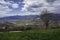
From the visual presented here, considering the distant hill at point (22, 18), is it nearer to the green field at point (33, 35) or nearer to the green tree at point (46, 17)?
the green tree at point (46, 17)

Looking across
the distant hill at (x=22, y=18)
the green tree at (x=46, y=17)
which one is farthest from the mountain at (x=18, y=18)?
the green tree at (x=46, y=17)

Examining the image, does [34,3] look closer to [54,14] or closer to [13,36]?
[54,14]

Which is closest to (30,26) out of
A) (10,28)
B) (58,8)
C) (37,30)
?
(37,30)

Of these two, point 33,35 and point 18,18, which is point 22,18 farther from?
point 33,35

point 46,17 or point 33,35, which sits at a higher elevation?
point 46,17

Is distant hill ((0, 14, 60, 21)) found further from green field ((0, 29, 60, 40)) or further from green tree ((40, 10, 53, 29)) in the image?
green field ((0, 29, 60, 40))

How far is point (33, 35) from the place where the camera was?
2.96m

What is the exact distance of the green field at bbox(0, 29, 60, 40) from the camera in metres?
2.94

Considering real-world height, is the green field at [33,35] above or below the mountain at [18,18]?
below

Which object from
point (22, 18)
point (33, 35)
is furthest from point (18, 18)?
point (33, 35)

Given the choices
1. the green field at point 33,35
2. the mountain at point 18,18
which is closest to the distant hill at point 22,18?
the mountain at point 18,18

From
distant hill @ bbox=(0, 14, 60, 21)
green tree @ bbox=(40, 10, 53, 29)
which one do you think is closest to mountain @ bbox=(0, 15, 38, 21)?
distant hill @ bbox=(0, 14, 60, 21)

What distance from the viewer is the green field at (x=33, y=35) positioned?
9.64ft

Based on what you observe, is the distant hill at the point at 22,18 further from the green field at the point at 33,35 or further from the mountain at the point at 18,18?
the green field at the point at 33,35
